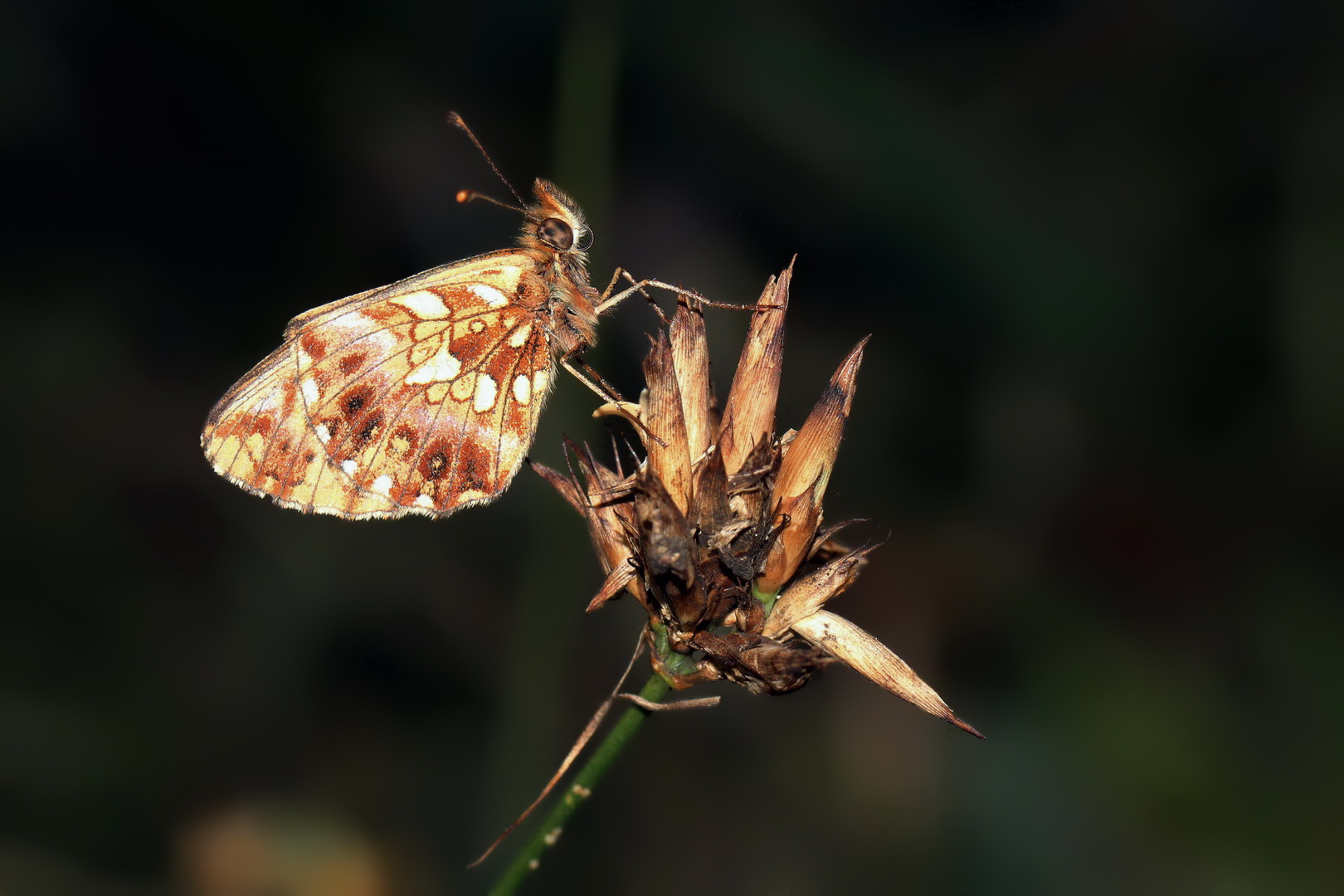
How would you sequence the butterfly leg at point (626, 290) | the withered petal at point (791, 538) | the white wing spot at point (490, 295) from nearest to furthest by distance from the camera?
the withered petal at point (791, 538) → the butterfly leg at point (626, 290) → the white wing spot at point (490, 295)

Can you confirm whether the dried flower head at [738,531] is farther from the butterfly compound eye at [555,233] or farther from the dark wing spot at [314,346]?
the dark wing spot at [314,346]

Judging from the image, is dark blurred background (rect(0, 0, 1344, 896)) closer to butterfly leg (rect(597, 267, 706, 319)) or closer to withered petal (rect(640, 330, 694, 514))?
butterfly leg (rect(597, 267, 706, 319))

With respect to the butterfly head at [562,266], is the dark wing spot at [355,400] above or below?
below

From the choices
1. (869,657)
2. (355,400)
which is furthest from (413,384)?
(869,657)

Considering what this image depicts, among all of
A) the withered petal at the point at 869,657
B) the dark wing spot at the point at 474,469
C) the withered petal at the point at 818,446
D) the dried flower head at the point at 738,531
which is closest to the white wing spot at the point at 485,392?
the dark wing spot at the point at 474,469

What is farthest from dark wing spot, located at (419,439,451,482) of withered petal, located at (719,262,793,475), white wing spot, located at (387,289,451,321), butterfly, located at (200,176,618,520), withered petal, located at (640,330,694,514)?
withered petal, located at (719,262,793,475)

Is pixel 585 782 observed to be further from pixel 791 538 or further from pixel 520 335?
pixel 520 335

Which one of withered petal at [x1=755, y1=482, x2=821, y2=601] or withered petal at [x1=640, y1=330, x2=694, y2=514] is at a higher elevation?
withered petal at [x1=640, y1=330, x2=694, y2=514]
